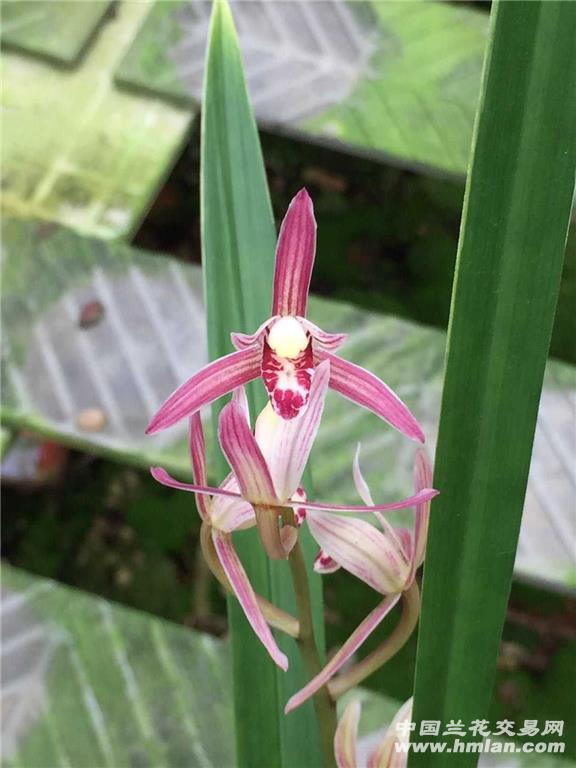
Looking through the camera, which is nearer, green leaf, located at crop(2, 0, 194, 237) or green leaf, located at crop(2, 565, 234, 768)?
green leaf, located at crop(2, 565, 234, 768)

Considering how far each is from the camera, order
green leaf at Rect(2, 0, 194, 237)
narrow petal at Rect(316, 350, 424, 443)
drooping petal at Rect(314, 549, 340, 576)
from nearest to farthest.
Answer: narrow petal at Rect(316, 350, 424, 443)
drooping petal at Rect(314, 549, 340, 576)
green leaf at Rect(2, 0, 194, 237)

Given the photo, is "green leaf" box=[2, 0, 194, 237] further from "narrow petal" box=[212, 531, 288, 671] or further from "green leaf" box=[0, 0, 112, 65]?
"narrow petal" box=[212, 531, 288, 671]

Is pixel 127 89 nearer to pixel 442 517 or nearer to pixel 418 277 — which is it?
pixel 418 277

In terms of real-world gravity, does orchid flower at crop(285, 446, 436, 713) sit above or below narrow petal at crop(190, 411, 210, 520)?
below

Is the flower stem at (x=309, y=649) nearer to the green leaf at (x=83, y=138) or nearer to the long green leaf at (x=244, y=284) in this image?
the long green leaf at (x=244, y=284)

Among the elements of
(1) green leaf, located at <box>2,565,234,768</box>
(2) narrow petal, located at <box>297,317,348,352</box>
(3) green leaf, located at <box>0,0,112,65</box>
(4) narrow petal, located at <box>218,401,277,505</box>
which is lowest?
(1) green leaf, located at <box>2,565,234,768</box>

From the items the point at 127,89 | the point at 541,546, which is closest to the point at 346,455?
the point at 541,546

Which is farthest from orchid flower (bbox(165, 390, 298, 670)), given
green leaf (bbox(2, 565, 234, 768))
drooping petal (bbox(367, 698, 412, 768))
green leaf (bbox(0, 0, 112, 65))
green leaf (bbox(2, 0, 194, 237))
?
green leaf (bbox(0, 0, 112, 65))
